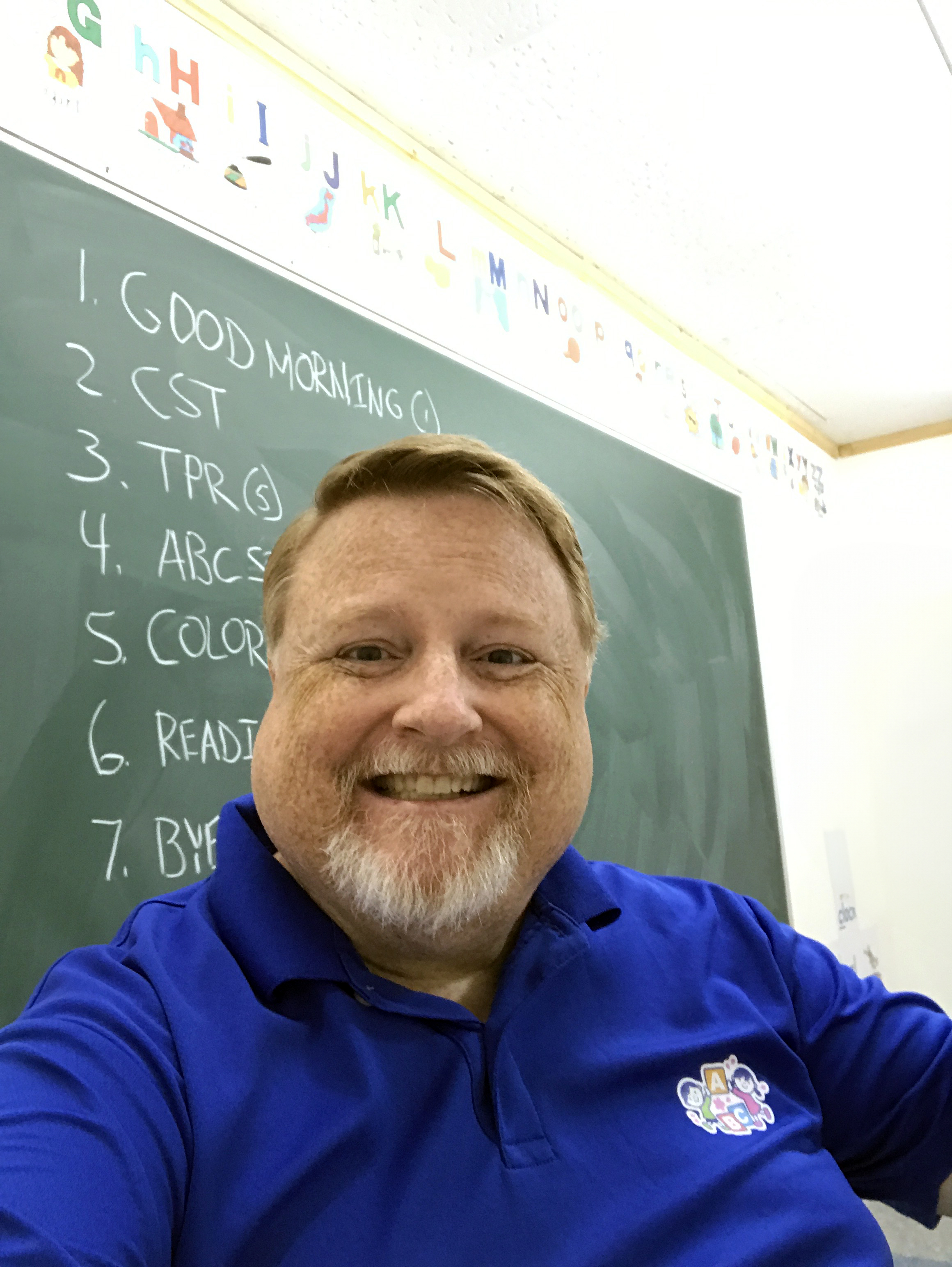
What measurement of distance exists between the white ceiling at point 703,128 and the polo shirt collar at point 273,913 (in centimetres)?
146

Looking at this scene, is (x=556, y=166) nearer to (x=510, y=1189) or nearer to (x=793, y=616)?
(x=793, y=616)

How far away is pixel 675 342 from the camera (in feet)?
8.22

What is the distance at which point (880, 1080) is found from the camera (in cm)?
93

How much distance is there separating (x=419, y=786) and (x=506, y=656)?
17 centimetres

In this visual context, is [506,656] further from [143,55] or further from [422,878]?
[143,55]

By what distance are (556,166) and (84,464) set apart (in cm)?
132

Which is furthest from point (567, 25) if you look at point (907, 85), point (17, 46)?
point (17, 46)

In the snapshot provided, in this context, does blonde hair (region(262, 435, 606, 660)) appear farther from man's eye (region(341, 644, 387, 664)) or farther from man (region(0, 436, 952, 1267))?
man's eye (region(341, 644, 387, 664))

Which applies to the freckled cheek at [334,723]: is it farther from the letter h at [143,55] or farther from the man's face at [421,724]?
the letter h at [143,55]

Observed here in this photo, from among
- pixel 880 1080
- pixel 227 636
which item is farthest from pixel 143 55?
pixel 880 1080

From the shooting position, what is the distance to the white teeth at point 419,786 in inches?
32.1

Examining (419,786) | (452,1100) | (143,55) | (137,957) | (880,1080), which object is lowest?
(880,1080)

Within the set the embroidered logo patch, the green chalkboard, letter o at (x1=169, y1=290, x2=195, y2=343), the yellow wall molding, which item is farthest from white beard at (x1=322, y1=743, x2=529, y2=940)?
the yellow wall molding

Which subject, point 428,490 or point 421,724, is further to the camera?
point 428,490
